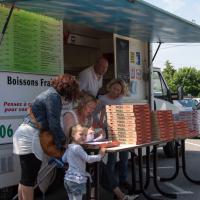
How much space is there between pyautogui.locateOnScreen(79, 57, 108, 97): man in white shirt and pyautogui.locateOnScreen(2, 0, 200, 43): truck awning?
65 cm

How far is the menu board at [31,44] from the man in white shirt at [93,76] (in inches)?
31.0

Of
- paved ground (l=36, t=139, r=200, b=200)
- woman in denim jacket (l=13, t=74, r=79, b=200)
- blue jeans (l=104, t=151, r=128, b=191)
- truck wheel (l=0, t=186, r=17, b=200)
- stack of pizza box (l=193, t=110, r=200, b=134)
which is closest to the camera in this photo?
woman in denim jacket (l=13, t=74, r=79, b=200)

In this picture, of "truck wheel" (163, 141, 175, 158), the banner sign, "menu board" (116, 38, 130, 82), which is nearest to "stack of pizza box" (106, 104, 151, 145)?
the banner sign

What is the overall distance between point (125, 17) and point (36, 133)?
2.50 metres

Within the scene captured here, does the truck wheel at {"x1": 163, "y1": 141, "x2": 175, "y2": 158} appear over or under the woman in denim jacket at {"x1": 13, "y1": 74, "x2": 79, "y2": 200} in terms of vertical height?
under

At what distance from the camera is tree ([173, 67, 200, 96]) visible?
59.3 meters

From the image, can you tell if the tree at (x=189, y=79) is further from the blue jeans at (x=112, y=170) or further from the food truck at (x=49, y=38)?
the blue jeans at (x=112, y=170)

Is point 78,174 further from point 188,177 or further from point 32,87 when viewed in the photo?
point 188,177

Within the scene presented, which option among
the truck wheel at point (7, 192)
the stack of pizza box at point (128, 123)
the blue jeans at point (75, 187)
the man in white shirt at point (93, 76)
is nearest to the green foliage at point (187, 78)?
the man in white shirt at point (93, 76)

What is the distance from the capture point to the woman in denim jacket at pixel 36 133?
5254mm

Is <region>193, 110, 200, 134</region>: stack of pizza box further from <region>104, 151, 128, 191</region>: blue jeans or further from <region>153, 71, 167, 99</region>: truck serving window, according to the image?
<region>153, 71, 167, 99</region>: truck serving window

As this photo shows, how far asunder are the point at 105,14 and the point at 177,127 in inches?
76.8

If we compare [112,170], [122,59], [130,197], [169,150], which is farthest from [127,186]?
[169,150]

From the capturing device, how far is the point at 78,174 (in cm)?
517
